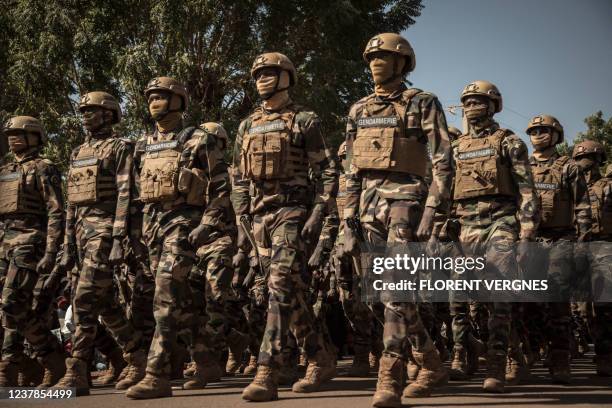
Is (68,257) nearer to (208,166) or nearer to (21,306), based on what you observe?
(21,306)

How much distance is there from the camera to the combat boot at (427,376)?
7.08m

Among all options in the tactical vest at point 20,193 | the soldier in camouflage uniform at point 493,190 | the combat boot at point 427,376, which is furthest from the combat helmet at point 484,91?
the tactical vest at point 20,193

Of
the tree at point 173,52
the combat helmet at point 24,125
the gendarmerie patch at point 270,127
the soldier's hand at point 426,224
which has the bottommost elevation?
the soldier's hand at point 426,224

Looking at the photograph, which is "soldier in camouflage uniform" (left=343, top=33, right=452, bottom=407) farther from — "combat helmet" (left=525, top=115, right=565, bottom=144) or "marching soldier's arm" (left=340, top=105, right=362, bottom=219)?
"combat helmet" (left=525, top=115, right=565, bottom=144)

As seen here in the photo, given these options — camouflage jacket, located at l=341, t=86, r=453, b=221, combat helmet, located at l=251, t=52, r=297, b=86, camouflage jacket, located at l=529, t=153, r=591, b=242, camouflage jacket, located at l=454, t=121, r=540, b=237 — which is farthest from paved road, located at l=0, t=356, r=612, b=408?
combat helmet, located at l=251, t=52, r=297, b=86

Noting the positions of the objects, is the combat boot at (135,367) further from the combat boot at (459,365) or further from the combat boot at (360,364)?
the combat boot at (459,365)

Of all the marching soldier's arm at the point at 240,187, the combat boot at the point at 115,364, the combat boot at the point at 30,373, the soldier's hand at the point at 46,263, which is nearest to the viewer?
the marching soldier's arm at the point at 240,187

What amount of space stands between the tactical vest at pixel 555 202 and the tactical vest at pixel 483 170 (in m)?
1.54

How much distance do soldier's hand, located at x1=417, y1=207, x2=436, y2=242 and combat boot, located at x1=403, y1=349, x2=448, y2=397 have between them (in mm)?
1158

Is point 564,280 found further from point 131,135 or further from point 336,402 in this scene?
point 131,135

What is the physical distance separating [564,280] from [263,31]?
14898 mm

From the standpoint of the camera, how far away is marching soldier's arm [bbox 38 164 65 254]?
9.34m

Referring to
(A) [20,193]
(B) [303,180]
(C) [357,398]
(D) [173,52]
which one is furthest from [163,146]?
(D) [173,52]

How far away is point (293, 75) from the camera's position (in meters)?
8.08
